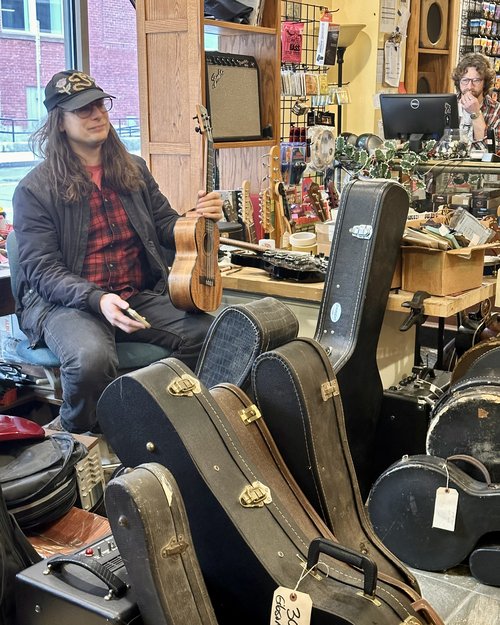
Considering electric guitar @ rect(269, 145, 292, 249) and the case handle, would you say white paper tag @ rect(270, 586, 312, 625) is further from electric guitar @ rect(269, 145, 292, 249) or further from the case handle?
electric guitar @ rect(269, 145, 292, 249)

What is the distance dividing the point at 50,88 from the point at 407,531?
6.43ft

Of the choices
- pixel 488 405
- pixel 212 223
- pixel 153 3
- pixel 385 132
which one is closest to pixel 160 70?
pixel 153 3

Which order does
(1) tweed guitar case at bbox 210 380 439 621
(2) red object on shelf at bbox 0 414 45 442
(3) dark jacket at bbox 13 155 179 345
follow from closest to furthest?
1. (1) tweed guitar case at bbox 210 380 439 621
2. (2) red object on shelf at bbox 0 414 45 442
3. (3) dark jacket at bbox 13 155 179 345

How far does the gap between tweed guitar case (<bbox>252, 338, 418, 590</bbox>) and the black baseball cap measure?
1.50 meters

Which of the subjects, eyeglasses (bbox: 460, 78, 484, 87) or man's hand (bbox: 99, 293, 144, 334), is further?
eyeglasses (bbox: 460, 78, 484, 87)

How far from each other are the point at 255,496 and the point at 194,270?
147cm

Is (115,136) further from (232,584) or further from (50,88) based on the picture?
(232,584)

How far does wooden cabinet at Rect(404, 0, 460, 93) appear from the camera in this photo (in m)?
6.18

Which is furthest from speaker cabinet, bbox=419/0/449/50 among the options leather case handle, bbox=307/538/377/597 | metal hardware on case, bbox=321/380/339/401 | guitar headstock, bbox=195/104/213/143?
leather case handle, bbox=307/538/377/597

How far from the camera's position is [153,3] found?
3582 millimetres

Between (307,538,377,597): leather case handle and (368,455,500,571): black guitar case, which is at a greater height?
(307,538,377,597): leather case handle

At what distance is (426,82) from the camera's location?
6711 mm

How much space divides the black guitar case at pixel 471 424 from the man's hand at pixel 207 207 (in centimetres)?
112

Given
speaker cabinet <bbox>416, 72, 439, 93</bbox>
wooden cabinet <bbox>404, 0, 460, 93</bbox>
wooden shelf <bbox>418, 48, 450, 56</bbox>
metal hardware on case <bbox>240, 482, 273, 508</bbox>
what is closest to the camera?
metal hardware on case <bbox>240, 482, 273, 508</bbox>
